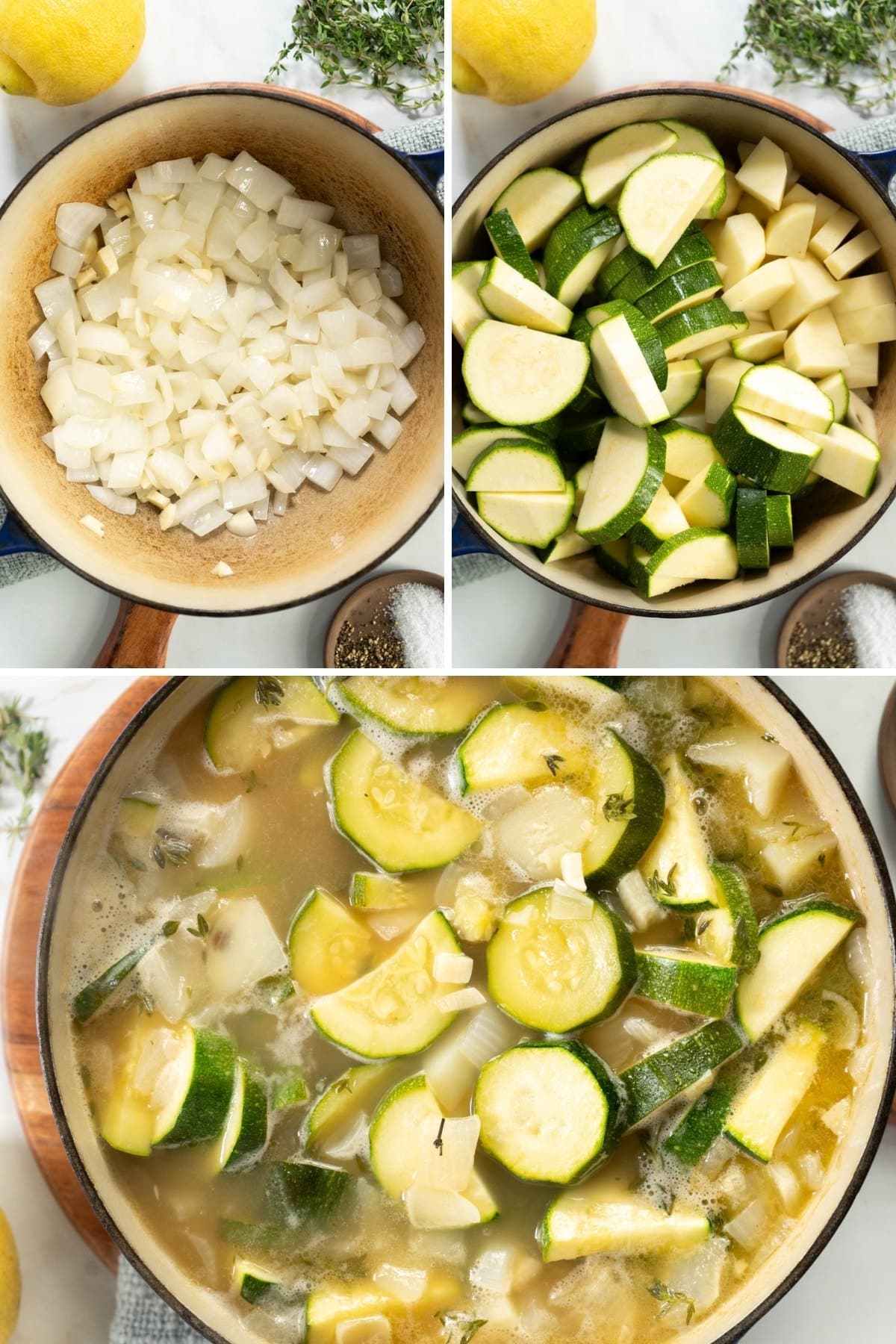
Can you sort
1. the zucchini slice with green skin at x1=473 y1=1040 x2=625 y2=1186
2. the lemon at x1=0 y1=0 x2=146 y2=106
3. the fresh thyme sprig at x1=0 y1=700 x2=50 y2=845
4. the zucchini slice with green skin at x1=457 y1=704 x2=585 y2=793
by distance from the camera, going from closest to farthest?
the lemon at x1=0 y1=0 x2=146 y2=106, the zucchini slice with green skin at x1=473 y1=1040 x2=625 y2=1186, the zucchini slice with green skin at x1=457 y1=704 x2=585 y2=793, the fresh thyme sprig at x1=0 y1=700 x2=50 y2=845

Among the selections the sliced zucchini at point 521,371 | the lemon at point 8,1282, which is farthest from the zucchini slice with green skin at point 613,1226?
the sliced zucchini at point 521,371

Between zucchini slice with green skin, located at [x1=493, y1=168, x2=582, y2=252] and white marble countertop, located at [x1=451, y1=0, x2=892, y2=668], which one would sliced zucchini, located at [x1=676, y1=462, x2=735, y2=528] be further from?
zucchini slice with green skin, located at [x1=493, y1=168, x2=582, y2=252]

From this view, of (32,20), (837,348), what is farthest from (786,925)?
(32,20)

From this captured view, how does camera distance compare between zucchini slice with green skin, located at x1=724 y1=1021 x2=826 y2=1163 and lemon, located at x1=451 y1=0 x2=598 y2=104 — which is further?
zucchini slice with green skin, located at x1=724 y1=1021 x2=826 y2=1163

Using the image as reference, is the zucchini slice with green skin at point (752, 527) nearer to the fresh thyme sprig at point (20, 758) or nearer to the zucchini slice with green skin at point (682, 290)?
the zucchini slice with green skin at point (682, 290)

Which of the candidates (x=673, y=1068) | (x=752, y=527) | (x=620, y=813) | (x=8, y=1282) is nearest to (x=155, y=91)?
(x=752, y=527)

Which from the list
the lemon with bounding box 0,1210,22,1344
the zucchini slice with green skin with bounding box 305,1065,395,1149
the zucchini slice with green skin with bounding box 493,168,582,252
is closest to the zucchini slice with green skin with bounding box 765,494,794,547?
the zucchini slice with green skin with bounding box 493,168,582,252

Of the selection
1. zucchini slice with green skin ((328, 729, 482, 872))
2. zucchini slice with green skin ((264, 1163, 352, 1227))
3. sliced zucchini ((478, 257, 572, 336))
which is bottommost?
zucchini slice with green skin ((264, 1163, 352, 1227))
